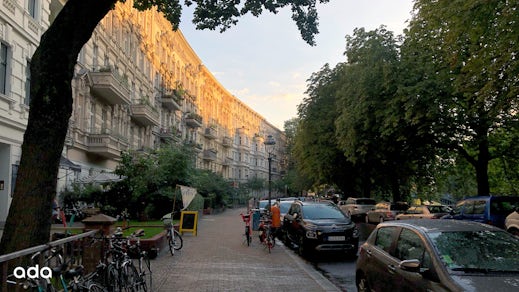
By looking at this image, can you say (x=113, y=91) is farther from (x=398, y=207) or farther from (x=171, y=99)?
(x=398, y=207)

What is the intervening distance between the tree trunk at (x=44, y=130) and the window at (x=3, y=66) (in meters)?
12.7

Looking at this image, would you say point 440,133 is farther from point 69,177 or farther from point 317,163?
point 69,177

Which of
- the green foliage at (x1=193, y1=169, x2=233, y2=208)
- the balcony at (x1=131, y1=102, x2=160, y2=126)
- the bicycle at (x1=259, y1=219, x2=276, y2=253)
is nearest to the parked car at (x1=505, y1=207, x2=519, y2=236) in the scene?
the bicycle at (x1=259, y1=219, x2=276, y2=253)

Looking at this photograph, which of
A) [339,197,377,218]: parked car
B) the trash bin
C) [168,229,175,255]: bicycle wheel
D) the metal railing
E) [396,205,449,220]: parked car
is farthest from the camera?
[339,197,377,218]: parked car

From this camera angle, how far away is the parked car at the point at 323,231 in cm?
1412

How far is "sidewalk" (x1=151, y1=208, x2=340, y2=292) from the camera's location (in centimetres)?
937

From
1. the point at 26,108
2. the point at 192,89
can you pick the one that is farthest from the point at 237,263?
the point at 192,89

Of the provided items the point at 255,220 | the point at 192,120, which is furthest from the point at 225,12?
the point at 192,120

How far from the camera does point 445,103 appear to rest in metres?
20.4

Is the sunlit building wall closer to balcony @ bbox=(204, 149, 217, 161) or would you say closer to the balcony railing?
the balcony railing

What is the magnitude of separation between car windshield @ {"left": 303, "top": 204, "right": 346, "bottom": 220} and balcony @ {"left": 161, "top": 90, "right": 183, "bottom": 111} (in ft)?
102

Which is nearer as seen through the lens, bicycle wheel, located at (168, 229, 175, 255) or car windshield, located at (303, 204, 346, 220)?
bicycle wheel, located at (168, 229, 175, 255)

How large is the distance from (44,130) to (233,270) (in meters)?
6.15

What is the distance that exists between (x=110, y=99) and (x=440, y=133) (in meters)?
19.2
